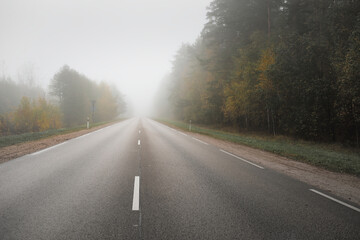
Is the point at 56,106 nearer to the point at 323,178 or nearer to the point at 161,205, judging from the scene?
the point at 161,205

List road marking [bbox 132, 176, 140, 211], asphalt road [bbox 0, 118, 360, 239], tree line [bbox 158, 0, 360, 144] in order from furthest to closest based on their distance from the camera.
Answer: tree line [bbox 158, 0, 360, 144], road marking [bbox 132, 176, 140, 211], asphalt road [bbox 0, 118, 360, 239]

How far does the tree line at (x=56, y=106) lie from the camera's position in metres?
29.0

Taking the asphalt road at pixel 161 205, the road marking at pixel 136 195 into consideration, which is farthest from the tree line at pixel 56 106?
the road marking at pixel 136 195

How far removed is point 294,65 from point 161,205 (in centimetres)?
A: 1451

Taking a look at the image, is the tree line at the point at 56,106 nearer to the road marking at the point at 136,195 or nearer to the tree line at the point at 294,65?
the tree line at the point at 294,65

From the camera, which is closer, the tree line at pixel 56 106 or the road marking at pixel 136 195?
the road marking at pixel 136 195

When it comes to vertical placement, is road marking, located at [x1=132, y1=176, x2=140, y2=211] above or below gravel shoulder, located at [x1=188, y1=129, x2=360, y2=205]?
above

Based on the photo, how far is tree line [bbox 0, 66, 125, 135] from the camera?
29.0 m

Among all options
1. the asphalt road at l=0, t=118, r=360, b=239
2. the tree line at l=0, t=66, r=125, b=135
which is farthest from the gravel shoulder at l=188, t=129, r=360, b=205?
the tree line at l=0, t=66, r=125, b=135

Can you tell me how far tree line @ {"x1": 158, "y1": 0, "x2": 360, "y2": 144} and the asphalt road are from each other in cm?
963

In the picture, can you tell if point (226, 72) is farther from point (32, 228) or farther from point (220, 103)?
point (32, 228)

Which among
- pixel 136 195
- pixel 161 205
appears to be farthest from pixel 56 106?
pixel 161 205

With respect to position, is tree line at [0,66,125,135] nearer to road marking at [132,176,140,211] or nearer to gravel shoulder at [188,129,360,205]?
road marking at [132,176,140,211]

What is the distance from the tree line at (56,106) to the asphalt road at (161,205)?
2051 centimetres
